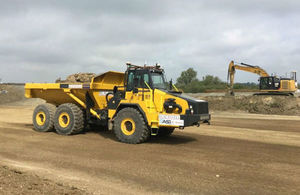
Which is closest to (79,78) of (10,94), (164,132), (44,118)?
(44,118)

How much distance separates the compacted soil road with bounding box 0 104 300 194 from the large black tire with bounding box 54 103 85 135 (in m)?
0.51

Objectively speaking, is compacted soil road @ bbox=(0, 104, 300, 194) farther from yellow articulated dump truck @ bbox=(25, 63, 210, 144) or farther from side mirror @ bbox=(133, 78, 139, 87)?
side mirror @ bbox=(133, 78, 139, 87)

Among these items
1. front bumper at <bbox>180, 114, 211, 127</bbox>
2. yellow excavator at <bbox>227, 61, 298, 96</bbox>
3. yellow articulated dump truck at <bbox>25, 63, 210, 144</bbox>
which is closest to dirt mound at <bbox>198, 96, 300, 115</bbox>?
yellow excavator at <bbox>227, 61, 298, 96</bbox>

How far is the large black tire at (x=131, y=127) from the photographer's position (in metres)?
8.97

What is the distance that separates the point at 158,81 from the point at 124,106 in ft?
4.68

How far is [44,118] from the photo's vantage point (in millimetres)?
11609

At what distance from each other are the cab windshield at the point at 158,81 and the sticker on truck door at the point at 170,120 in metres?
1.13

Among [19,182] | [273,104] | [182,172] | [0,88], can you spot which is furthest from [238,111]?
[0,88]

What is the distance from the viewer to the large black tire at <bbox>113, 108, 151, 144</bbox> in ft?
29.4

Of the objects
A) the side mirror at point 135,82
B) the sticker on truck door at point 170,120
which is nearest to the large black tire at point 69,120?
the side mirror at point 135,82

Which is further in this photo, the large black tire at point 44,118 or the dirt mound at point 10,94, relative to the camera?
the dirt mound at point 10,94

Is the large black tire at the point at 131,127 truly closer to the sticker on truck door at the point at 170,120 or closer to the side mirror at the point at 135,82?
the sticker on truck door at the point at 170,120

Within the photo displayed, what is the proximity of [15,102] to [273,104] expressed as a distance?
99.8ft

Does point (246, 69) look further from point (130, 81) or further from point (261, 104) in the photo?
point (130, 81)
